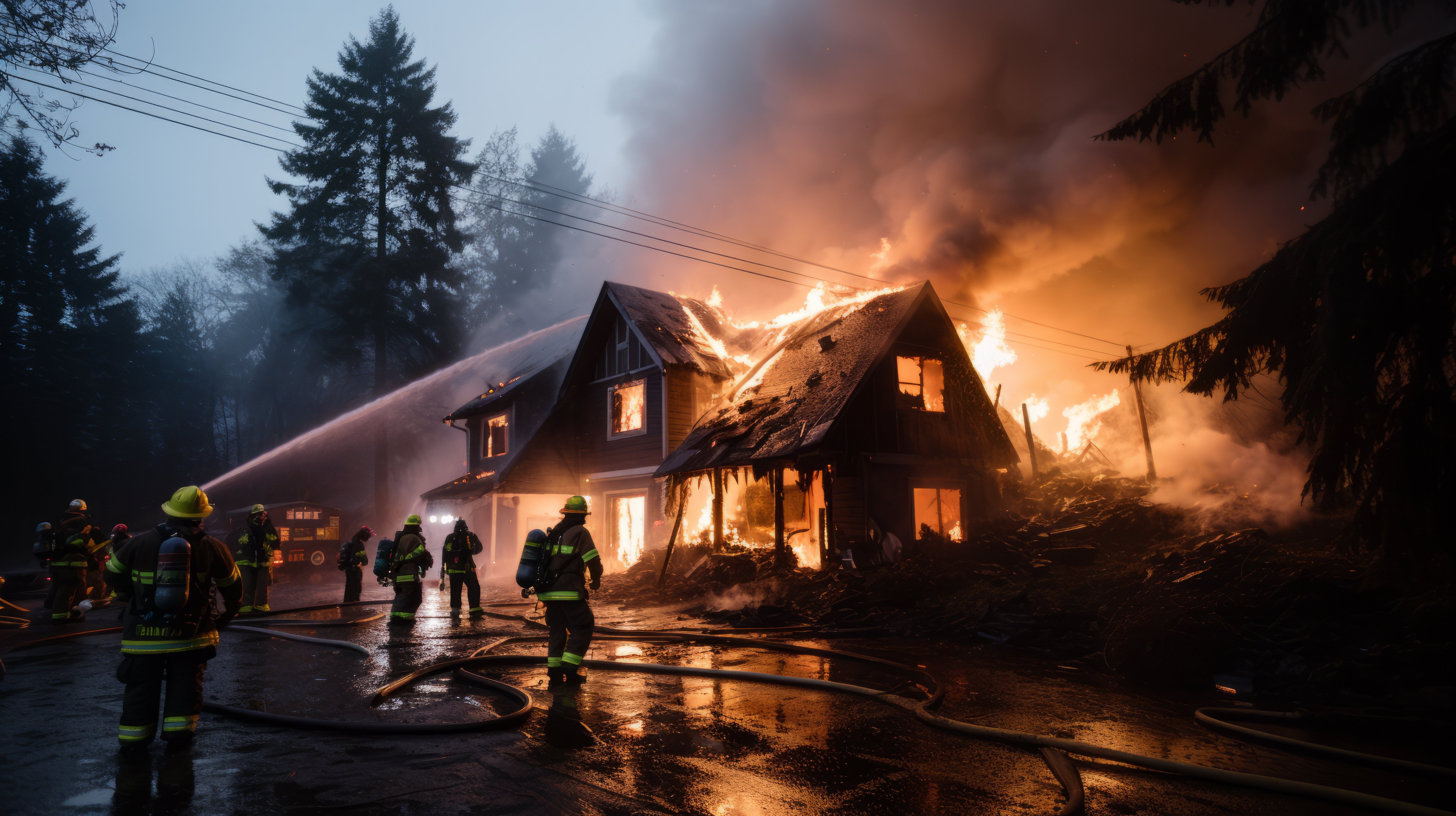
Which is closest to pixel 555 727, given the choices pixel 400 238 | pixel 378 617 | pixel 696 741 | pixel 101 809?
pixel 696 741

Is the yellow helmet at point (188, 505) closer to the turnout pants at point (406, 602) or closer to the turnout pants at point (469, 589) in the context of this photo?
the turnout pants at point (406, 602)

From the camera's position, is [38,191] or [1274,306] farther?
[38,191]

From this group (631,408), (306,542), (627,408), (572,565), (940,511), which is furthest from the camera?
(306,542)

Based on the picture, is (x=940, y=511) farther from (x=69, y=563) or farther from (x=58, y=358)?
(x=58, y=358)

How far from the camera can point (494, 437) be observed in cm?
2648

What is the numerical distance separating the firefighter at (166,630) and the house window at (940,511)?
47.3 ft

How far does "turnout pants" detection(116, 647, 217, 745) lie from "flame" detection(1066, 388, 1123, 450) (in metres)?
28.0

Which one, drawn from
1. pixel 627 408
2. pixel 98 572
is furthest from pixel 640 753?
pixel 98 572

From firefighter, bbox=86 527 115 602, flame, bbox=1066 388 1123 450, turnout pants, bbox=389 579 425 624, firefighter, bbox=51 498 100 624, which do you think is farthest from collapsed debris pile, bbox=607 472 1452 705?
flame, bbox=1066 388 1123 450

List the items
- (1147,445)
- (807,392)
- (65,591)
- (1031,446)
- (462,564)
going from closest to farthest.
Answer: (65,591)
(462,564)
(807,392)
(1147,445)
(1031,446)

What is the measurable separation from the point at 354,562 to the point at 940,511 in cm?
1381

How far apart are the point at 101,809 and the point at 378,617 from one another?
32.1 feet

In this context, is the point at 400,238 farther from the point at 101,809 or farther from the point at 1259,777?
the point at 1259,777

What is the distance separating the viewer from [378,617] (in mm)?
13031
